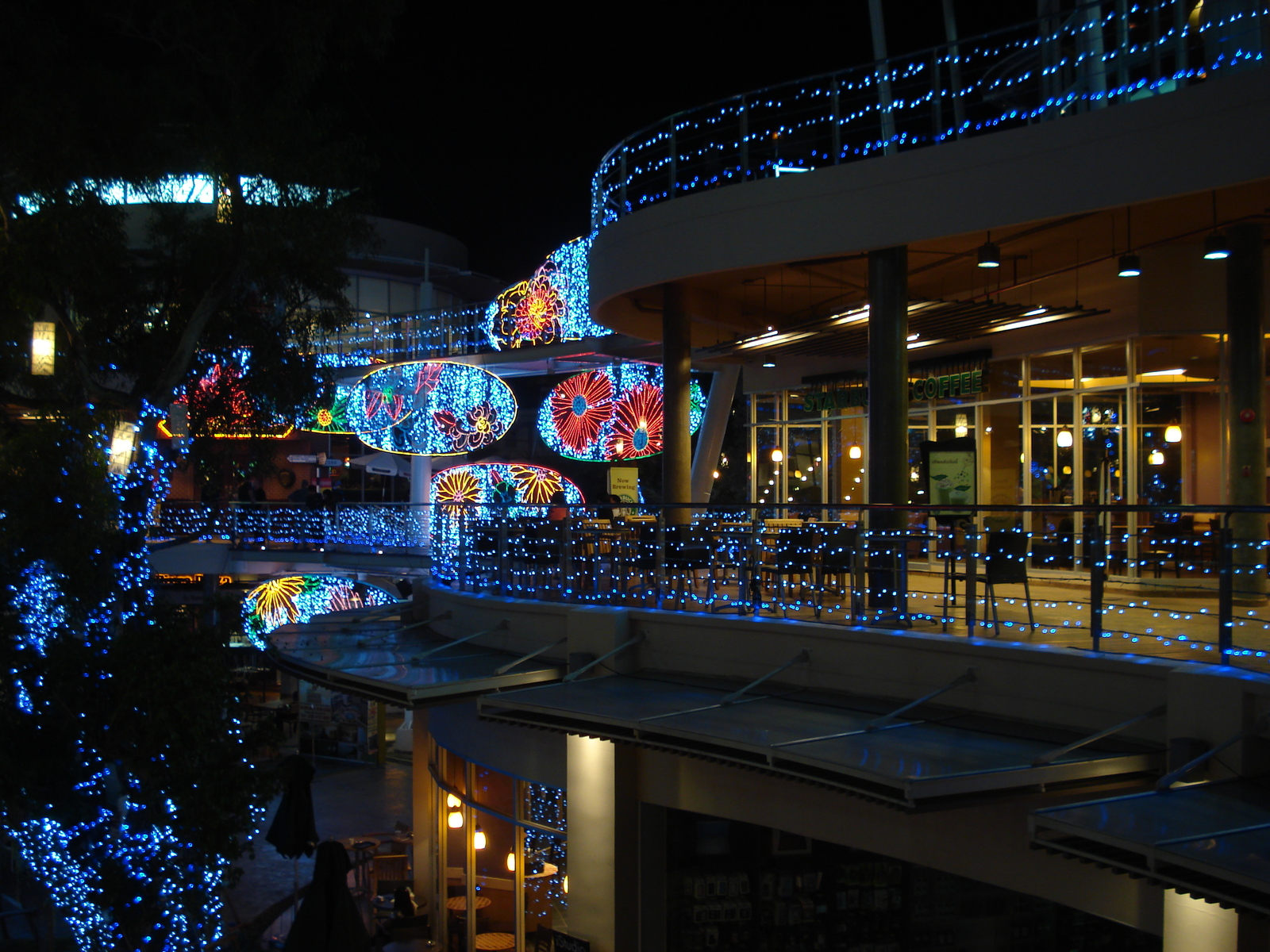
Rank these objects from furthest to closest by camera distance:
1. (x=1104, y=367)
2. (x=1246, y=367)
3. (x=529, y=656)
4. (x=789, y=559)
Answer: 1. (x=1104, y=367)
2. (x=1246, y=367)
3. (x=529, y=656)
4. (x=789, y=559)

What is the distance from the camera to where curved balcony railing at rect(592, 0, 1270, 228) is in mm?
9211

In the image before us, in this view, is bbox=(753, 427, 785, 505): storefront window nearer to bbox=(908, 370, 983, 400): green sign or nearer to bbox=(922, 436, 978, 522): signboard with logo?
bbox=(908, 370, 983, 400): green sign

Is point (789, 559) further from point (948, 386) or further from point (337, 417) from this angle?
point (337, 417)

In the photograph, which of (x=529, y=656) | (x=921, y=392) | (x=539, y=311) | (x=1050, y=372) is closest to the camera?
(x=529, y=656)

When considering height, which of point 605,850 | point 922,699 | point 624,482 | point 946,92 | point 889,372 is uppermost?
point 946,92

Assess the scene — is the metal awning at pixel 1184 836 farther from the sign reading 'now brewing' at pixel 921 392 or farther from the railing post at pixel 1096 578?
the sign reading 'now brewing' at pixel 921 392

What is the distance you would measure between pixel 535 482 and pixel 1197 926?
1654cm

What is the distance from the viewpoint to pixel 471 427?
19641 millimetres

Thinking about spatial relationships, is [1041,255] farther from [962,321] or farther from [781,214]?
[781,214]

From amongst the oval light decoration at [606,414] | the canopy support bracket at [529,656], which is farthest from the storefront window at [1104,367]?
the canopy support bracket at [529,656]

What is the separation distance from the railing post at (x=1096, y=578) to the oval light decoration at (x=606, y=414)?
1189cm

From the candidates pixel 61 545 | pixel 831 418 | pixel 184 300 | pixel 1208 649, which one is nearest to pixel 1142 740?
pixel 1208 649

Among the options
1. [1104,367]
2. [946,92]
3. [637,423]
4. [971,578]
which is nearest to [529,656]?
[971,578]

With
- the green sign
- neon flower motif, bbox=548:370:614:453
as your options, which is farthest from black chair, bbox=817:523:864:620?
neon flower motif, bbox=548:370:614:453
